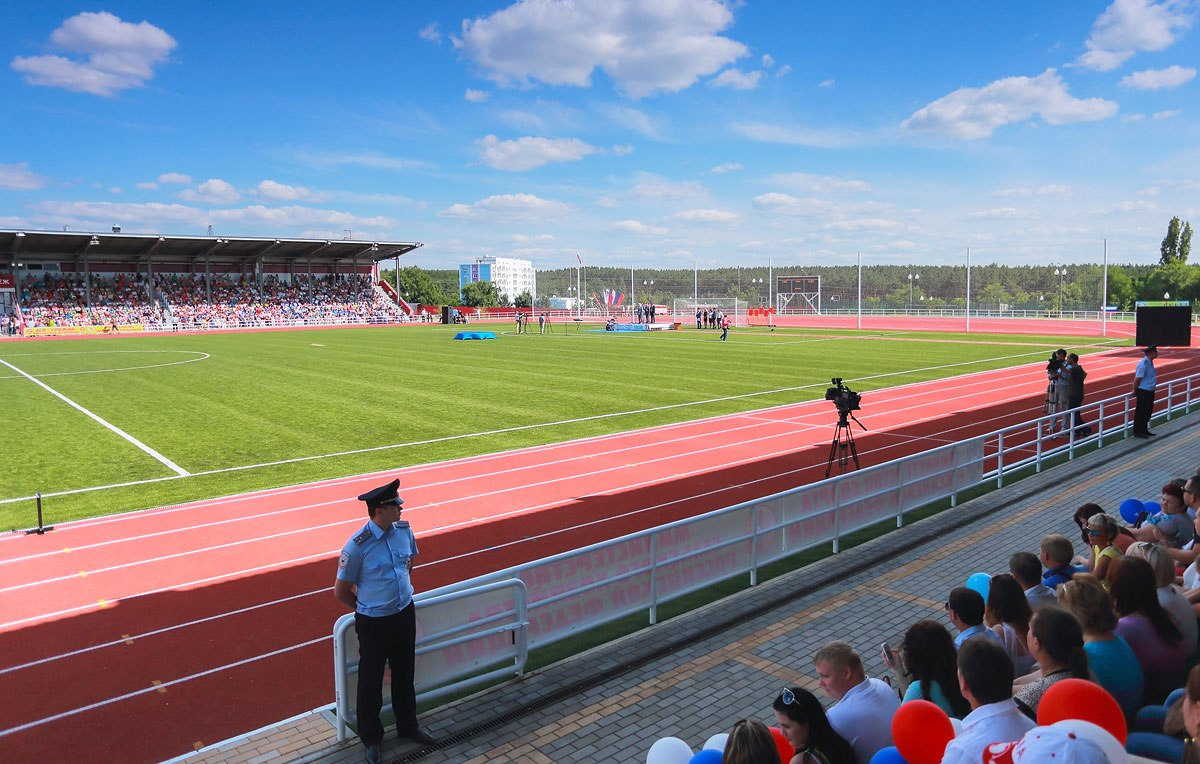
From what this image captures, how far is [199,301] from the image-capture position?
241 feet

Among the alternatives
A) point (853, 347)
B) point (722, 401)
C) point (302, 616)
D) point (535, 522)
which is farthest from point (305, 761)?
point (853, 347)

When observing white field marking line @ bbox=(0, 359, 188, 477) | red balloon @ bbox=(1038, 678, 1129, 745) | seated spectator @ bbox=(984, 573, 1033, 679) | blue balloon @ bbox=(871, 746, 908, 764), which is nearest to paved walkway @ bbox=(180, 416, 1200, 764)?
seated spectator @ bbox=(984, 573, 1033, 679)

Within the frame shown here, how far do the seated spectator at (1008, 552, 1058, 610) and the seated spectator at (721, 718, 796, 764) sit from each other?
9.61 ft

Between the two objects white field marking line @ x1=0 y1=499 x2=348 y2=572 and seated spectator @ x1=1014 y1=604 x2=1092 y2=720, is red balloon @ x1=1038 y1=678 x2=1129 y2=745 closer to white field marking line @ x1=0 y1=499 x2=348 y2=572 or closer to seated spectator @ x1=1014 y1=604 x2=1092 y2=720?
seated spectator @ x1=1014 y1=604 x2=1092 y2=720

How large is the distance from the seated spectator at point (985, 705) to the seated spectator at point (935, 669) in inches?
17.9

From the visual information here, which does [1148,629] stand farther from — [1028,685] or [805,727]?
[805,727]

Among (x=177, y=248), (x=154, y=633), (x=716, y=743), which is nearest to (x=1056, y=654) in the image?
(x=716, y=743)

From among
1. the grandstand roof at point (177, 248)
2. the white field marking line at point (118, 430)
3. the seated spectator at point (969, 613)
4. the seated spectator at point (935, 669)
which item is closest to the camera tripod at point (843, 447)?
the seated spectator at point (969, 613)

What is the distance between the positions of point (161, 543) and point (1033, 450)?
1492cm

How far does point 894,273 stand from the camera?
19312 centimetres

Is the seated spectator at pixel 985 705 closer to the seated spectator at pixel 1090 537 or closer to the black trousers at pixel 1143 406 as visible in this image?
the seated spectator at pixel 1090 537

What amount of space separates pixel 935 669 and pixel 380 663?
3466mm

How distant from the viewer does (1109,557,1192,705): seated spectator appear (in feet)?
14.9

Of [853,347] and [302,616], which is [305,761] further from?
[853,347]
